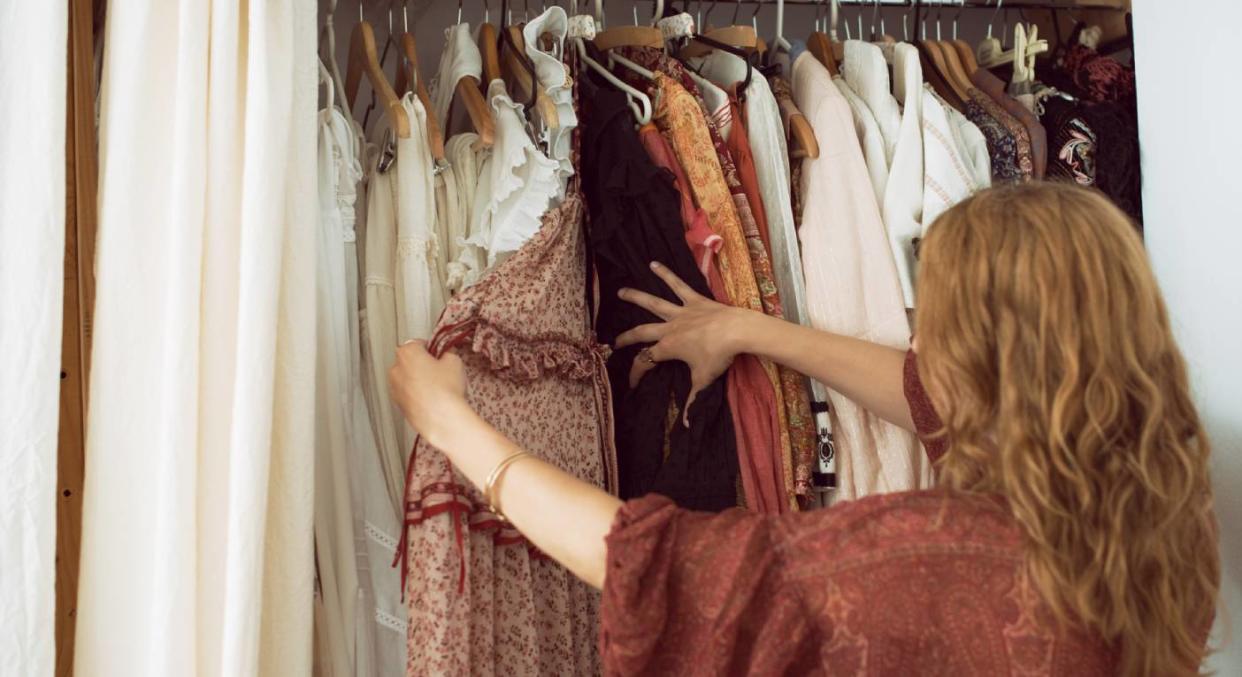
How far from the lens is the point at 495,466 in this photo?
117cm

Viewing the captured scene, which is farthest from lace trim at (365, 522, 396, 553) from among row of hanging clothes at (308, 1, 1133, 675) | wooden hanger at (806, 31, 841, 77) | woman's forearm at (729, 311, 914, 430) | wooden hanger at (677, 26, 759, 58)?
wooden hanger at (806, 31, 841, 77)

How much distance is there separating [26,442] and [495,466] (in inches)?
18.3

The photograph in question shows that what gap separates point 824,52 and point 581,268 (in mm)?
577

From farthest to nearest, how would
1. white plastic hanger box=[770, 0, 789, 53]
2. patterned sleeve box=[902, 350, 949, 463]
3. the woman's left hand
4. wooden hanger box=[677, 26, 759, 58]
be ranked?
white plastic hanger box=[770, 0, 789, 53]
wooden hanger box=[677, 26, 759, 58]
patterned sleeve box=[902, 350, 949, 463]
the woman's left hand

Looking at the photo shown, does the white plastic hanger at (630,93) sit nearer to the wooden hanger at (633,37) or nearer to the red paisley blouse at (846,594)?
the wooden hanger at (633,37)

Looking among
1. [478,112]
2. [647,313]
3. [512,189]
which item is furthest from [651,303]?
[478,112]

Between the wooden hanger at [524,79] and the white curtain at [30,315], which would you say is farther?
the wooden hanger at [524,79]

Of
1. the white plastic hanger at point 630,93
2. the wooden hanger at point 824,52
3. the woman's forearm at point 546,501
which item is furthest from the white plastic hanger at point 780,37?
the woman's forearm at point 546,501

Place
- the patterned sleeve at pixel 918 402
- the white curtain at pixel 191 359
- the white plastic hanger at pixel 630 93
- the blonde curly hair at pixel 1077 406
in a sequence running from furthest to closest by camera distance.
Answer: the white plastic hanger at pixel 630 93, the patterned sleeve at pixel 918 402, the white curtain at pixel 191 359, the blonde curly hair at pixel 1077 406

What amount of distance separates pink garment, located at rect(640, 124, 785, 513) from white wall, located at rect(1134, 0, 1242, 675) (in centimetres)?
57

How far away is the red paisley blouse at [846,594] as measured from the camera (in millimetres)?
994

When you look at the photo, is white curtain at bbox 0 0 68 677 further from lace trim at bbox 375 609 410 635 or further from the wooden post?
lace trim at bbox 375 609 410 635

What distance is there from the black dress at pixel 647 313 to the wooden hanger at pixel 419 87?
23 cm

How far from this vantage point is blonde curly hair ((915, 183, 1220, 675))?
986 mm
